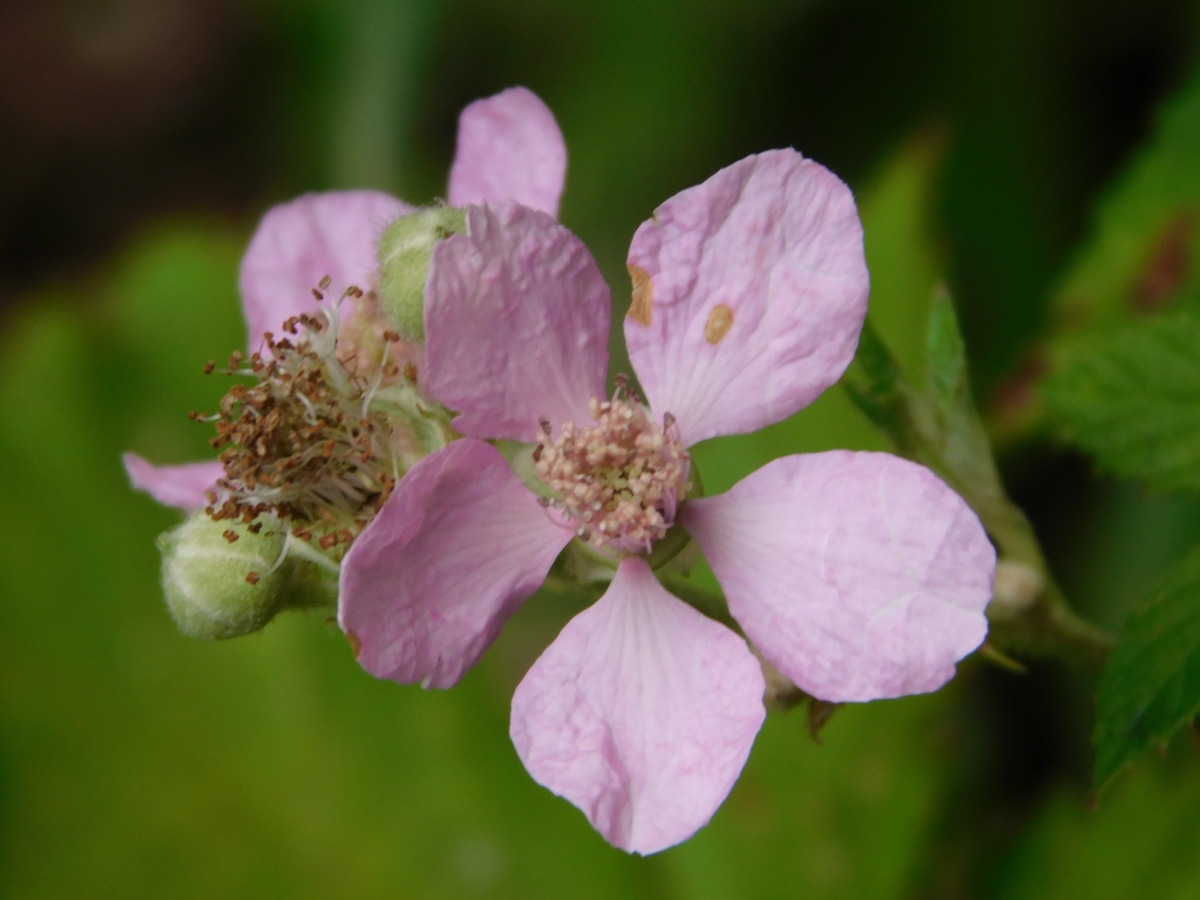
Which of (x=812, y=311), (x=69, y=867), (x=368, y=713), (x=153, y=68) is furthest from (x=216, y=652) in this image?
(x=153, y=68)

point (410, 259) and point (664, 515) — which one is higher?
point (410, 259)

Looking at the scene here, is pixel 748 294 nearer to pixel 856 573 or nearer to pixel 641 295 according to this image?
pixel 641 295

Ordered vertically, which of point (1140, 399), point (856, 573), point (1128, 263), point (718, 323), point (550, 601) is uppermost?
point (718, 323)

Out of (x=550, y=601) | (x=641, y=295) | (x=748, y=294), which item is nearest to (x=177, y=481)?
(x=641, y=295)

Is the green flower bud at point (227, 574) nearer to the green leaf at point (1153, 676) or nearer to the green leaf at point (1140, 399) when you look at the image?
the green leaf at point (1153, 676)

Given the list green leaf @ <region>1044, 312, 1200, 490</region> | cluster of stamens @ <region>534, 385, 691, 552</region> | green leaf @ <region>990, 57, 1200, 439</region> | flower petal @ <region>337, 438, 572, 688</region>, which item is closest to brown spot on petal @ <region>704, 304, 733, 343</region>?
cluster of stamens @ <region>534, 385, 691, 552</region>

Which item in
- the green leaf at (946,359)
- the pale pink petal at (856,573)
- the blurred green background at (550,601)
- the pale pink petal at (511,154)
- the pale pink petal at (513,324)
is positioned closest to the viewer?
the pale pink petal at (856,573)

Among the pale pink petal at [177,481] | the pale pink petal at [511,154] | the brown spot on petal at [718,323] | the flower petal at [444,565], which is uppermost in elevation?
the pale pink petal at [511,154]

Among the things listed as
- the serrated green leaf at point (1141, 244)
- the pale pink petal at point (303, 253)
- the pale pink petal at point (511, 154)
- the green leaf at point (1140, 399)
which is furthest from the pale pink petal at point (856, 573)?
the serrated green leaf at point (1141, 244)
